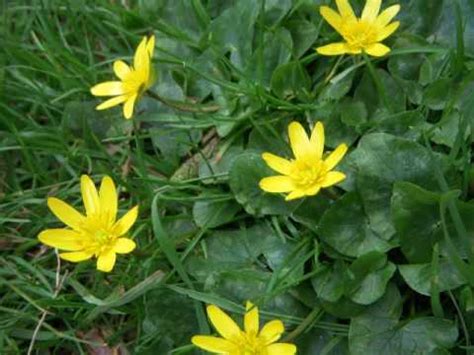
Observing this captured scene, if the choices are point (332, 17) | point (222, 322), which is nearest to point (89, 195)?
point (222, 322)

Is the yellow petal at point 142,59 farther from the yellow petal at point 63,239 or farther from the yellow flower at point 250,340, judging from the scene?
the yellow flower at point 250,340

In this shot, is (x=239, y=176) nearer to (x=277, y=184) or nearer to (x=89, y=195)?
(x=277, y=184)

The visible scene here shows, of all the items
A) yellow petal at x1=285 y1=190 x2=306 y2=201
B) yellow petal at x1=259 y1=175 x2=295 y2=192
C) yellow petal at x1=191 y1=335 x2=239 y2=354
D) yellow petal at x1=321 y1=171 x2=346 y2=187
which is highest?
yellow petal at x1=321 y1=171 x2=346 y2=187

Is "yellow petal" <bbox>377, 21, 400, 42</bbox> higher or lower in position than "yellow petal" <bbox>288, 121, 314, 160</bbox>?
higher

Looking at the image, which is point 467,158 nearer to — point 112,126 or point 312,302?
point 312,302

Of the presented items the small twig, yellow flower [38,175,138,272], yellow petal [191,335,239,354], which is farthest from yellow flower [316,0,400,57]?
the small twig

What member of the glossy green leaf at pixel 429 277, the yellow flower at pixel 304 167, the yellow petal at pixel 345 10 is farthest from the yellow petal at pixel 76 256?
the yellow petal at pixel 345 10

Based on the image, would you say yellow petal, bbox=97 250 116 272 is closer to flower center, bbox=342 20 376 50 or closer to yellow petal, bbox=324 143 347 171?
yellow petal, bbox=324 143 347 171
